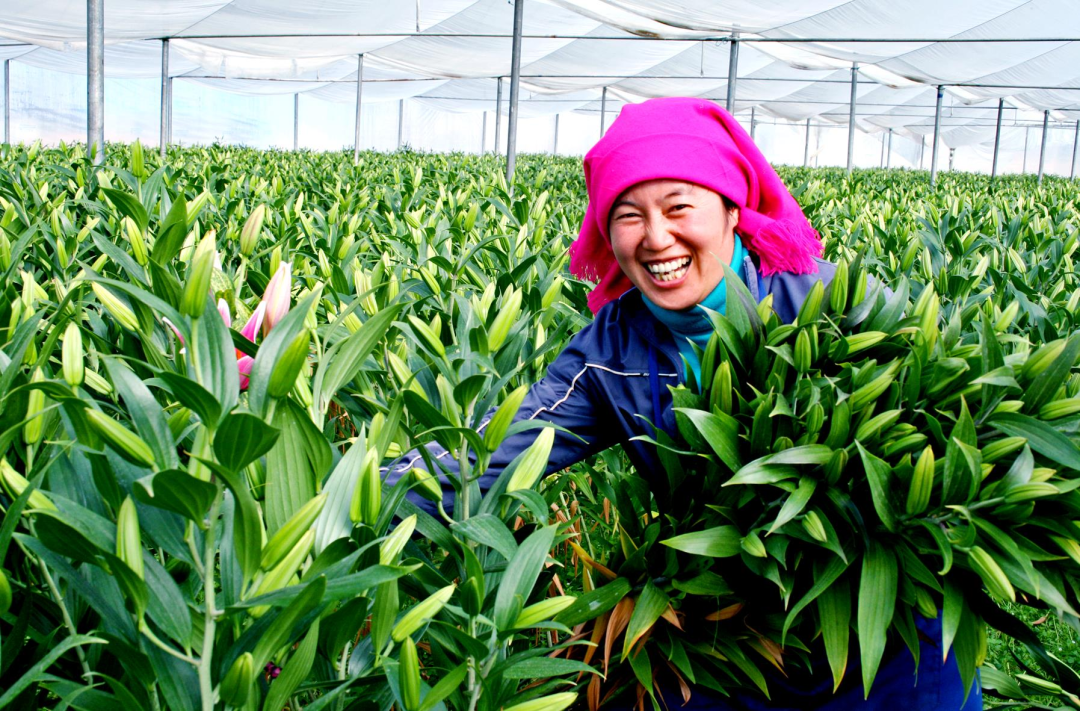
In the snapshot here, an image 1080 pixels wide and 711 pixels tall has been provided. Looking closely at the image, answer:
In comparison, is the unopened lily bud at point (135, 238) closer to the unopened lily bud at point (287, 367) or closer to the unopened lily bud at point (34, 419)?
the unopened lily bud at point (34, 419)

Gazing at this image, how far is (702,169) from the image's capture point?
1.74 m

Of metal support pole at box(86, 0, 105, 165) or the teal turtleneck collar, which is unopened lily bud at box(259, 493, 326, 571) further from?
metal support pole at box(86, 0, 105, 165)

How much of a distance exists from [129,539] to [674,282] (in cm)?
116

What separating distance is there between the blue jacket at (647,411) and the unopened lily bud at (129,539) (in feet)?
2.91

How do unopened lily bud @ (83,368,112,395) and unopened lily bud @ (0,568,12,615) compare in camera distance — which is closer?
unopened lily bud @ (0,568,12,615)

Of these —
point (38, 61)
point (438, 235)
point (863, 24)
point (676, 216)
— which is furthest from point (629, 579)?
point (38, 61)

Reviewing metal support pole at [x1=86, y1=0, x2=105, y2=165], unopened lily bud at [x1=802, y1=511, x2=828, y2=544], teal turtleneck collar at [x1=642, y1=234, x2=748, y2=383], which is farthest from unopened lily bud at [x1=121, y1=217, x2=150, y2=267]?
metal support pole at [x1=86, y1=0, x2=105, y2=165]

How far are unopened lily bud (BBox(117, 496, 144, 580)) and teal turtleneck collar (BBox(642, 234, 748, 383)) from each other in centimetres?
116

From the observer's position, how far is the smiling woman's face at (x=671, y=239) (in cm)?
174

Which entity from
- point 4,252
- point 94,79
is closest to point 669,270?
point 4,252

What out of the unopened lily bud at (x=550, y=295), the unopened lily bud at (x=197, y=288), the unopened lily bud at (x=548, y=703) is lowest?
the unopened lily bud at (x=548, y=703)

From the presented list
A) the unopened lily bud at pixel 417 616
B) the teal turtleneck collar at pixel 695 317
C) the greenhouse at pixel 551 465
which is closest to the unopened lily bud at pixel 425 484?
the greenhouse at pixel 551 465

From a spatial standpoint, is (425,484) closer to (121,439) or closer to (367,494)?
(367,494)

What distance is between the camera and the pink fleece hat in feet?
5.65
